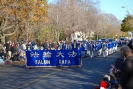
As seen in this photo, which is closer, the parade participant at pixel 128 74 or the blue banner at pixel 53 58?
the parade participant at pixel 128 74

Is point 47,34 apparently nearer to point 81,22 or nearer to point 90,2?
point 81,22

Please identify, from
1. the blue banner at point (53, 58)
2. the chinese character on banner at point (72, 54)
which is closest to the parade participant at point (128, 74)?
the blue banner at point (53, 58)

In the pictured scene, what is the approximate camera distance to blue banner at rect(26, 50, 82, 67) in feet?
65.8

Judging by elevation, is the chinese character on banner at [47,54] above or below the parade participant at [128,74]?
below

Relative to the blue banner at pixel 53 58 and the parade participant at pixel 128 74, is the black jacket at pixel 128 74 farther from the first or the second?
the blue banner at pixel 53 58

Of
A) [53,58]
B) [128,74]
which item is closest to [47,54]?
[53,58]

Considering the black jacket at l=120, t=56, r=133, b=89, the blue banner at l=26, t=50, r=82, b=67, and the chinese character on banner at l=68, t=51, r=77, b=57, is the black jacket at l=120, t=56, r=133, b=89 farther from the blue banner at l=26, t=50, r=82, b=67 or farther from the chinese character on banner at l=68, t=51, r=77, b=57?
the chinese character on banner at l=68, t=51, r=77, b=57

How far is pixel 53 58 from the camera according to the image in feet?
66.4

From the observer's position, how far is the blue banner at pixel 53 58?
65.8 feet

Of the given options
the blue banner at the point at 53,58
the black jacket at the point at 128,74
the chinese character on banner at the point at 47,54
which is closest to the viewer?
the black jacket at the point at 128,74

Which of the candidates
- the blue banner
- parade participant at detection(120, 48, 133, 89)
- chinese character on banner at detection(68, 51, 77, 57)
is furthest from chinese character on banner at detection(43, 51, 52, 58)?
parade participant at detection(120, 48, 133, 89)

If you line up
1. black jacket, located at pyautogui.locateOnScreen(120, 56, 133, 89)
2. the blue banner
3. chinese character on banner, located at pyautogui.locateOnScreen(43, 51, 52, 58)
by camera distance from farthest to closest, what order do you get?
chinese character on banner, located at pyautogui.locateOnScreen(43, 51, 52, 58) < the blue banner < black jacket, located at pyautogui.locateOnScreen(120, 56, 133, 89)

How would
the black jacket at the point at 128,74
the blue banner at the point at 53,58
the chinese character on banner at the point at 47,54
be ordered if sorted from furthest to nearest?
the chinese character on banner at the point at 47,54, the blue banner at the point at 53,58, the black jacket at the point at 128,74

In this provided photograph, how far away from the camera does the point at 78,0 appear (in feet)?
219
